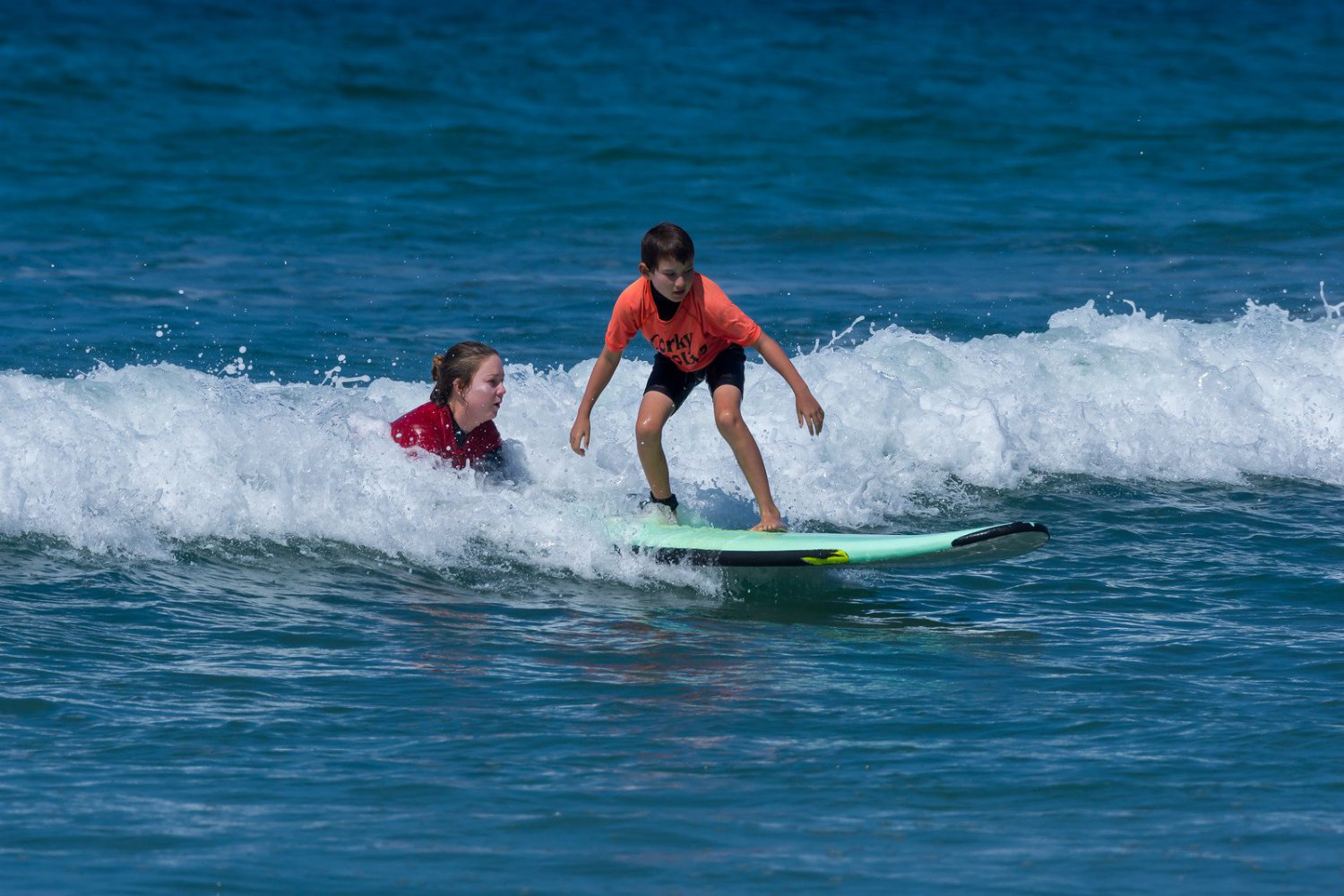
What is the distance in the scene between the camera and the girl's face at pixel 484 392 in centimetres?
770

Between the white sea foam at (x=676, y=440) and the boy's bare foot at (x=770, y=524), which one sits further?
the white sea foam at (x=676, y=440)

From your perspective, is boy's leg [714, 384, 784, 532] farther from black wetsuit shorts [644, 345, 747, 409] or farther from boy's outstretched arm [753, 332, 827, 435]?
boy's outstretched arm [753, 332, 827, 435]

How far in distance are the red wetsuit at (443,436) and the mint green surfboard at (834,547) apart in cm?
92

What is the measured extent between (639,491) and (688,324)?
1.69 metres

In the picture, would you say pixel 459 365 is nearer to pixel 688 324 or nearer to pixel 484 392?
pixel 484 392

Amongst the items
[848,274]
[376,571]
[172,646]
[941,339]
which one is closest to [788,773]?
[172,646]

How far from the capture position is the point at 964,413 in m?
10.3

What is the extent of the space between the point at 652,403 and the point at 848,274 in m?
8.05

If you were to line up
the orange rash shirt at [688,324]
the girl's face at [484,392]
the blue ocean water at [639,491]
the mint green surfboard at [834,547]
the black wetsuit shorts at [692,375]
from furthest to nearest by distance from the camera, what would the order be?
the girl's face at [484,392], the black wetsuit shorts at [692,375], the orange rash shirt at [688,324], the mint green surfboard at [834,547], the blue ocean water at [639,491]

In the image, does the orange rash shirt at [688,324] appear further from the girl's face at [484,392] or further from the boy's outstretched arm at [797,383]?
the girl's face at [484,392]

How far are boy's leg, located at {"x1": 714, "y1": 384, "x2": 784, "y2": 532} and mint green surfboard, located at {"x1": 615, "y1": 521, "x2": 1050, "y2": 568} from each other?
100 millimetres

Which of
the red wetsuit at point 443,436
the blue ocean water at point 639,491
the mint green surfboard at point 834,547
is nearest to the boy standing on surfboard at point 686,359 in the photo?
the mint green surfboard at point 834,547

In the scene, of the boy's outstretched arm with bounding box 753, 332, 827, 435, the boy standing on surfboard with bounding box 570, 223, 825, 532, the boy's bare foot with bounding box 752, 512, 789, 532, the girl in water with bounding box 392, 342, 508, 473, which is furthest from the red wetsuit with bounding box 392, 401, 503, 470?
the boy's outstretched arm with bounding box 753, 332, 827, 435

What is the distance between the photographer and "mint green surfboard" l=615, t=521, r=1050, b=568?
22.6 ft
